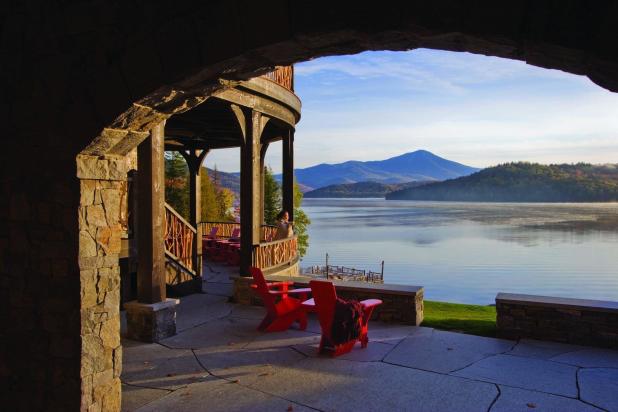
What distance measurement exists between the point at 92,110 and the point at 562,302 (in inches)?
238

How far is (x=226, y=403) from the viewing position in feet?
13.9

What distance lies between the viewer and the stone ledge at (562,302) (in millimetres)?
5848

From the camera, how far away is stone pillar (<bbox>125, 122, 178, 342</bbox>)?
614 cm

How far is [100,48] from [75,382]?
2.58 meters

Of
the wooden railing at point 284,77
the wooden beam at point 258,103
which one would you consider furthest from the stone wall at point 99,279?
the wooden railing at point 284,77

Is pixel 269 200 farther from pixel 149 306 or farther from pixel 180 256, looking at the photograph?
pixel 149 306

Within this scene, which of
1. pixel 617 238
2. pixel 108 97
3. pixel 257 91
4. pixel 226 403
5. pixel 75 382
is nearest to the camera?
pixel 108 97

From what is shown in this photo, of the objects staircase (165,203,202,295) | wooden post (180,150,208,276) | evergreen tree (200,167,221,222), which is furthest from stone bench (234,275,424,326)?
evergreen tree (200,167,221,222)

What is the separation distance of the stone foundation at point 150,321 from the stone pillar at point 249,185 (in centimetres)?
224

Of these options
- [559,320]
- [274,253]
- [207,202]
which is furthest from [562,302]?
[207,202]

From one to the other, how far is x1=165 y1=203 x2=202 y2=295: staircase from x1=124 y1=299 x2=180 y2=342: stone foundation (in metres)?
2.42

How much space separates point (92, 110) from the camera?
3346 mm

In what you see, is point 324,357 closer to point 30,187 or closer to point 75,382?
point 75,382

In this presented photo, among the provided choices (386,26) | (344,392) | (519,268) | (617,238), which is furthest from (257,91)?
(617,238)
